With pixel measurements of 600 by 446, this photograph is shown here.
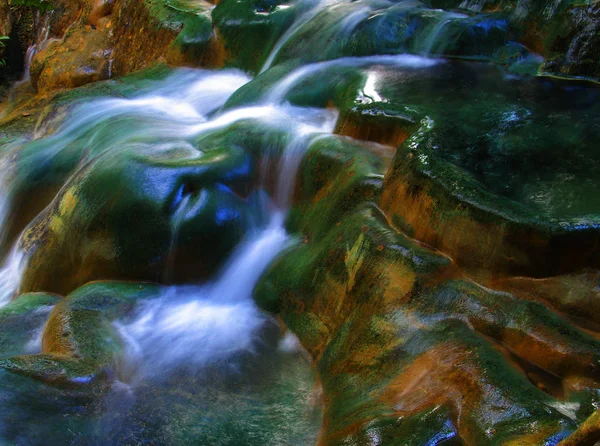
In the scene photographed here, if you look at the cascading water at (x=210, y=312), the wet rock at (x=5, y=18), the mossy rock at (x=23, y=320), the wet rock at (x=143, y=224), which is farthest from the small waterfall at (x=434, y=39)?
the wet rock at (x=5, y=18)

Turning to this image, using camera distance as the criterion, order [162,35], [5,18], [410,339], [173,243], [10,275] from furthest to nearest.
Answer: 1. [5,18]
2. [162,35]
3. [10,275]
4. [173,243]
5. [410,339]

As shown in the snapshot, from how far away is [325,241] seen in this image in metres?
4.62

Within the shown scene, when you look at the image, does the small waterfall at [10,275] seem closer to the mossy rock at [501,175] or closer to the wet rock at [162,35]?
the mossy rock at [501,175]

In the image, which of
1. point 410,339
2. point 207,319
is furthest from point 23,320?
point 410,339

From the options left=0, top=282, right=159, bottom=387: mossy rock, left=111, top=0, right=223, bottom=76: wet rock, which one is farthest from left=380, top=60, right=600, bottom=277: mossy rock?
left=111, top=0, right=223, bottom=76: wet rock

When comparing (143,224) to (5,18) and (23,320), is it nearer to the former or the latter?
(23,320)

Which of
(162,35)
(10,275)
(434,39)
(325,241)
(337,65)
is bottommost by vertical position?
(10,275)

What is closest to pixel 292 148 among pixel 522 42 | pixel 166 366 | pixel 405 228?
pixel 405 228

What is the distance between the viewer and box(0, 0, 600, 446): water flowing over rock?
3.28 meters

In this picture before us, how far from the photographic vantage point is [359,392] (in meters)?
3.51

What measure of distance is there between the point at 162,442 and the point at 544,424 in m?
1.95

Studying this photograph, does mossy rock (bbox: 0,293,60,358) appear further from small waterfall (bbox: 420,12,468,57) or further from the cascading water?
small waterfall (bbox: 420,12,468,57)

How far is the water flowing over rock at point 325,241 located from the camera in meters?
3.28

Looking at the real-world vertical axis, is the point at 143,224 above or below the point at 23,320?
above
